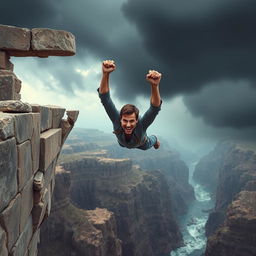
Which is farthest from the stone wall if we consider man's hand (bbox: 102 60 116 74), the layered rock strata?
the layered rock strata

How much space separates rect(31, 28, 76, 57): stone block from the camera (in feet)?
36.1

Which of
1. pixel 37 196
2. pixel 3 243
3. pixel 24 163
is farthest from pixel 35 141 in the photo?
pixel 3 243


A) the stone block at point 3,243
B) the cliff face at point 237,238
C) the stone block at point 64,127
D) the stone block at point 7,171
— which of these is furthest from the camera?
the cliff face at point 237,238

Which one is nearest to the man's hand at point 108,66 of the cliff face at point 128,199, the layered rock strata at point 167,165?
the cliff face at point 128,199

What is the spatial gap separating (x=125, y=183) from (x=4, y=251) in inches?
3086

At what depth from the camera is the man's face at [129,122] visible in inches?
313

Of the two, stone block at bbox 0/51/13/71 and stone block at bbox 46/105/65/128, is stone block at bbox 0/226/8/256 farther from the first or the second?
stone block at bbox 0/51/13/71

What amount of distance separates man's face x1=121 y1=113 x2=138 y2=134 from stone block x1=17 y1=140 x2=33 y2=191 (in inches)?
108

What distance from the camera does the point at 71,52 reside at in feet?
37.4

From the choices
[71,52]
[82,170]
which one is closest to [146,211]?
[82,170]

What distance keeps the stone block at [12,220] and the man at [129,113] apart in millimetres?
3448

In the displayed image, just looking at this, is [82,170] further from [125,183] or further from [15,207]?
[15,207]

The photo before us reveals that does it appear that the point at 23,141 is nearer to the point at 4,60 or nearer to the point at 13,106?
the point at 13,106

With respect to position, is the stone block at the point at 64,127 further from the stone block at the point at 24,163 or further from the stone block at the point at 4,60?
the stone block at the point at 24,163
